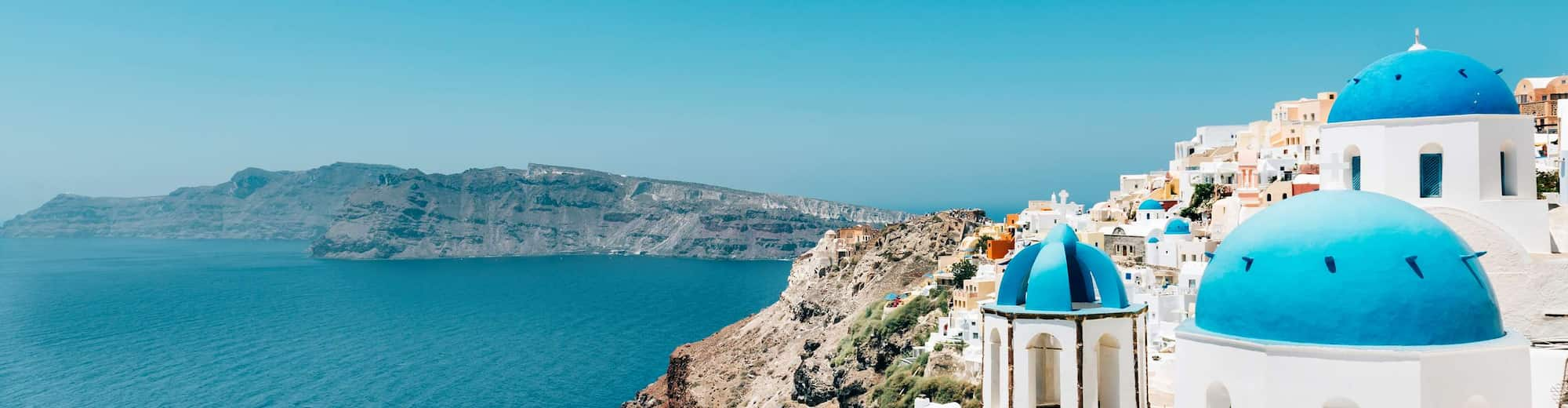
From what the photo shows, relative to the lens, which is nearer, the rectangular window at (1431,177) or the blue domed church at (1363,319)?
the blue domed church at (1363,319)

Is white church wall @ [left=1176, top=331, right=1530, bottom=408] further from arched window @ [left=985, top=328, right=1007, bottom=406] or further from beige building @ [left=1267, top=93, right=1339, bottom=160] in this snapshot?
beige building @ [left=1267, top=93, right=1339, bottom=160]

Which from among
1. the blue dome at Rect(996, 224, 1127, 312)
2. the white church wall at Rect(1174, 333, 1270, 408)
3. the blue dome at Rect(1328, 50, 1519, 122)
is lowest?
the white church wall at Rect(1174, 333, 1270, 408)

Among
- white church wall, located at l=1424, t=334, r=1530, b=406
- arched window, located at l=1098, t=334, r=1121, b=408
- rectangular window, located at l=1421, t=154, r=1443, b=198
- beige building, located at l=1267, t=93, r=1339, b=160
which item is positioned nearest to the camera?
white church wall, located at l=1424, t=334, r=1530, b=406

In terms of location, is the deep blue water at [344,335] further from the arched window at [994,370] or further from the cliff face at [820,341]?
the arched window at [994,370]

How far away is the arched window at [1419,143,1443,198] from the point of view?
13.2 m

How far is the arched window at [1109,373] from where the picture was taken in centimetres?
1164

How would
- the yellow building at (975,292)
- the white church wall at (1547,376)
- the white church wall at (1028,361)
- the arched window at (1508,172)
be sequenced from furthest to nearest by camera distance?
1. the yellow building at (975,292)
2. the arched window at (1508,172)
3. the white church wall at (1547,376)
4. the white church wall at (1028,361)

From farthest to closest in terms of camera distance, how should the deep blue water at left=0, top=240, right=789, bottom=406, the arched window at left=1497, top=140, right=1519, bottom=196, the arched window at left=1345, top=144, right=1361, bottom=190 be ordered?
the deep blue water at left=0, top=240, right=789, bottom=406, the arched window at left=1345, top=144, right=1361, bottom=190, the arched window at left=1497, top=140, right=1519, bottom=196

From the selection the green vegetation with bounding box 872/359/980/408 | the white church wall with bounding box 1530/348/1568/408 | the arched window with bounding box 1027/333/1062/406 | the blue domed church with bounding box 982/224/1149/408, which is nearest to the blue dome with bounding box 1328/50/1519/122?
the white church wall with bounding box 1530/348/1568/408

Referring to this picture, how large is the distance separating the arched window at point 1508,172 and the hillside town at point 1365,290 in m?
0.02

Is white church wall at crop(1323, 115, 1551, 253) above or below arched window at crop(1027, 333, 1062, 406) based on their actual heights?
above

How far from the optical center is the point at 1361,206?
9312mm

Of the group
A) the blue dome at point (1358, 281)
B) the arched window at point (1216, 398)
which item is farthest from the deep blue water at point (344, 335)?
the blue dome at point (1358, 281)

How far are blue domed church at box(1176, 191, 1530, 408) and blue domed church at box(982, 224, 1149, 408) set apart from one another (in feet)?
5.87
